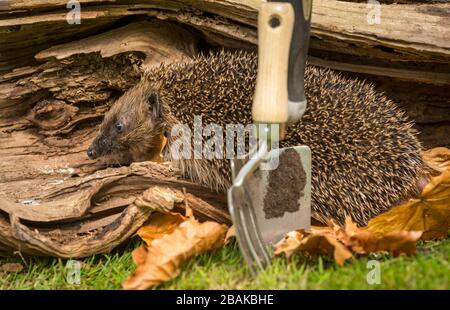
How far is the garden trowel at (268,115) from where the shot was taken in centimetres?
335

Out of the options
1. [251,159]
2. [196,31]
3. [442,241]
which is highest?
[196,31]

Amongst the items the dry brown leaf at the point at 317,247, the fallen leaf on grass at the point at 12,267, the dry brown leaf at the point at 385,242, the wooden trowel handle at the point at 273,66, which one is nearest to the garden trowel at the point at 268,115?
the wooden trowel handle at the point at 273,66

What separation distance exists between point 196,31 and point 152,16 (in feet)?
1.36

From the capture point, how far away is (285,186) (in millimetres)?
3967

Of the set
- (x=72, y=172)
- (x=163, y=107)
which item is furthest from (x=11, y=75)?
(x=163, y=107)

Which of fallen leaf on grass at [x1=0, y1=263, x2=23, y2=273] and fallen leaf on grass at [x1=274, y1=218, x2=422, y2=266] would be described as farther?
fallen leaf on grass at [x1=0, y1=263, x2=23, y2=273]

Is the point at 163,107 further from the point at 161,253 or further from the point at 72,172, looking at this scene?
the point at 161,253

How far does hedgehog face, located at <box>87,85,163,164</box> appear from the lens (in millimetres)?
4925

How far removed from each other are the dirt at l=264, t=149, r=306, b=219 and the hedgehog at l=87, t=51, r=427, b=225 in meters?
0.35

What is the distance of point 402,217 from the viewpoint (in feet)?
13.7

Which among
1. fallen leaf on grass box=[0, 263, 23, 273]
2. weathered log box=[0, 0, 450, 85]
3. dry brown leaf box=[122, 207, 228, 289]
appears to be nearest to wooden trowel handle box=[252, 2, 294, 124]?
dry brown leaf box=[122, 207, 228, 289]

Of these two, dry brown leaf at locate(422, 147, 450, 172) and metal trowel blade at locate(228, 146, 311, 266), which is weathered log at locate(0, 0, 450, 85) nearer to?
dry brown leaf at locate(422, 147, 450, 172)

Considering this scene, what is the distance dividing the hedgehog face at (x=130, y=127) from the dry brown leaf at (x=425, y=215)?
5.89ft

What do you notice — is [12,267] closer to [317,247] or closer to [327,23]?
[317,247]
